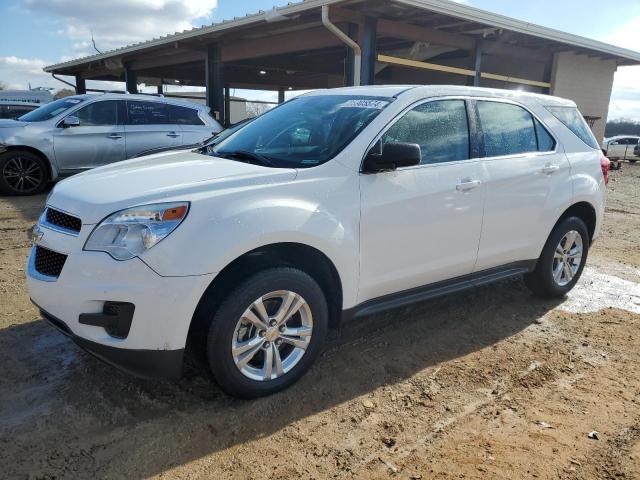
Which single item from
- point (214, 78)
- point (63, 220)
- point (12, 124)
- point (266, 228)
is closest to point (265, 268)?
point (266, 228)

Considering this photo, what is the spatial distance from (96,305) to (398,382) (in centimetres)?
182

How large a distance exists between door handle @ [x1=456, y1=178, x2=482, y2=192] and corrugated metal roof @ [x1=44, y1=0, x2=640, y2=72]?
19.6 ft

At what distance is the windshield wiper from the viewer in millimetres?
3276

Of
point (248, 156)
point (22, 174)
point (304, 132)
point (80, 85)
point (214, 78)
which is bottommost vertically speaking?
point (22, 174)

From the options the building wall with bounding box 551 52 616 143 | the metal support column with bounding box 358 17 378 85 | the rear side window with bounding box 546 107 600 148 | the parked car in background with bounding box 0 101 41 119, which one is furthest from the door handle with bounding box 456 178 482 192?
the parked car in background with bounding box 0 101 41 119

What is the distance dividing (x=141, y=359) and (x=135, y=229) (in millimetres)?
646

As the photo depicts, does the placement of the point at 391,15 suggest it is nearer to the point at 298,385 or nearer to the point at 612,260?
the point at 612,260

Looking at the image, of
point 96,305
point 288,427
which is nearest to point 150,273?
point 96,305

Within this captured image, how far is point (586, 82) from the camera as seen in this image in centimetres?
1538

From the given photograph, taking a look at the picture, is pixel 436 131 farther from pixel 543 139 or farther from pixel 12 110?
pixel 12 110

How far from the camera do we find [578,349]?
3807mm

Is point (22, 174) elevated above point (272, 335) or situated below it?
above

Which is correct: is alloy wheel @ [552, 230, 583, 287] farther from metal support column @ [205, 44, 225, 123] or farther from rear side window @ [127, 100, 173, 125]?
metal support column @ [205, 44, 225, 123]

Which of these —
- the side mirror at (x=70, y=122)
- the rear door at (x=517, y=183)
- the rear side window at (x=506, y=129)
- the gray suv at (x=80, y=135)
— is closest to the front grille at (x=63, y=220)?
the rear door at (x=517, y=183)
